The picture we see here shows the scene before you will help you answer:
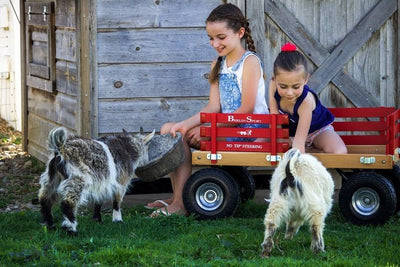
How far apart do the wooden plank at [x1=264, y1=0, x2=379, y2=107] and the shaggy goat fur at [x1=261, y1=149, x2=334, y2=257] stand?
3052 millimetres

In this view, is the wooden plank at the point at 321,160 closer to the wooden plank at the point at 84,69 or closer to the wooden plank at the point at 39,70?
the wooden plank at the point at 84,69

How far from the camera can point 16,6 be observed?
45.5ft

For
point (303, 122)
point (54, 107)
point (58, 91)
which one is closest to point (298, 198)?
point (303, 122)

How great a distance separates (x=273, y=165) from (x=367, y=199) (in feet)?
2.89

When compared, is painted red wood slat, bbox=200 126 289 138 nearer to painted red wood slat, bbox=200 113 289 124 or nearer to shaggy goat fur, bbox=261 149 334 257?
painted red wood slat, bbox=200 113 289 124

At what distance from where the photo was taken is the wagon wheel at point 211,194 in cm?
699

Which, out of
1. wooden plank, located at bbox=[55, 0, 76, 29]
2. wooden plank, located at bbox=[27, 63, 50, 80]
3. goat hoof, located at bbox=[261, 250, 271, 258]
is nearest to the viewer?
goat hoof, located at bbox=[261, 250, 271, 258]

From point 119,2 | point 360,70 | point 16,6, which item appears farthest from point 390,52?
point 16,6

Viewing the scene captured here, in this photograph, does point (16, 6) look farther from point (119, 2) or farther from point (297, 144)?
point (297, 144)

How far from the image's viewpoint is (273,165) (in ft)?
22.3

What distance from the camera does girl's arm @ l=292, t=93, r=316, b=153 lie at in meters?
6.58

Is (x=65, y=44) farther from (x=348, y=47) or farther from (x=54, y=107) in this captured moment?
(x=348, y=47)

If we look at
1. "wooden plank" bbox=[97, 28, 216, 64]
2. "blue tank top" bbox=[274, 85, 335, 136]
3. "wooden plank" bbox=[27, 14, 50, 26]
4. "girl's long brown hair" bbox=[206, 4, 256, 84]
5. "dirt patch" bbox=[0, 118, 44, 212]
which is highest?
"wooden plank" bbox=[27, 14, 50, 26]

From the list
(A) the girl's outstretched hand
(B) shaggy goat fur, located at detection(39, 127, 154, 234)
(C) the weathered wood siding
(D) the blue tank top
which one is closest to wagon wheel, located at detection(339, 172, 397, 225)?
(D) the blue tank top
